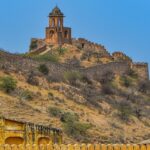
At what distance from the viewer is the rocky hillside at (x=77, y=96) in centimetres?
5506

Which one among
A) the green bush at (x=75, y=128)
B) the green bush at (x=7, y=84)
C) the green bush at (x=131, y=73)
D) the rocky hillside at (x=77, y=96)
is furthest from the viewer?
the green bush at (x=131, y=73)

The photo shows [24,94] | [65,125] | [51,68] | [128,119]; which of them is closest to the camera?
[65,125]

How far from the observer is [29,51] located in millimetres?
86750

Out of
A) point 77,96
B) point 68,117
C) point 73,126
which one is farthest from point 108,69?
point 73,126

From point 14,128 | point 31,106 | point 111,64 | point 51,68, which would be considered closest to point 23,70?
point 51,68

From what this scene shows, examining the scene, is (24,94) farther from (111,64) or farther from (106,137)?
(111,64)

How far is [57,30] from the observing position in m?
88.1

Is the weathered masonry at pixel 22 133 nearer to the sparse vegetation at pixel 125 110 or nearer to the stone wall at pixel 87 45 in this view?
the sparse vegetation at pixel 125 110

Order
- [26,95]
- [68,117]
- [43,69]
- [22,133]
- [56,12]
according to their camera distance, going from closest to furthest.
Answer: [22,133] → [68,117] → [26,95] → [43,69] → [56,12]

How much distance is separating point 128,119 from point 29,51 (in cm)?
2376

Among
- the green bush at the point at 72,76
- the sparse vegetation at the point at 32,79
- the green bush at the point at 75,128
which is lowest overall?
the green bush at the point at 75,128

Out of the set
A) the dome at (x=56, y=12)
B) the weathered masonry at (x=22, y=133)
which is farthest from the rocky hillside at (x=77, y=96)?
the weathered masonry at (x=22, y=133)

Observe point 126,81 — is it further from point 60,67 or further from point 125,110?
point 125,110

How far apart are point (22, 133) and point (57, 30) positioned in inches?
2239
